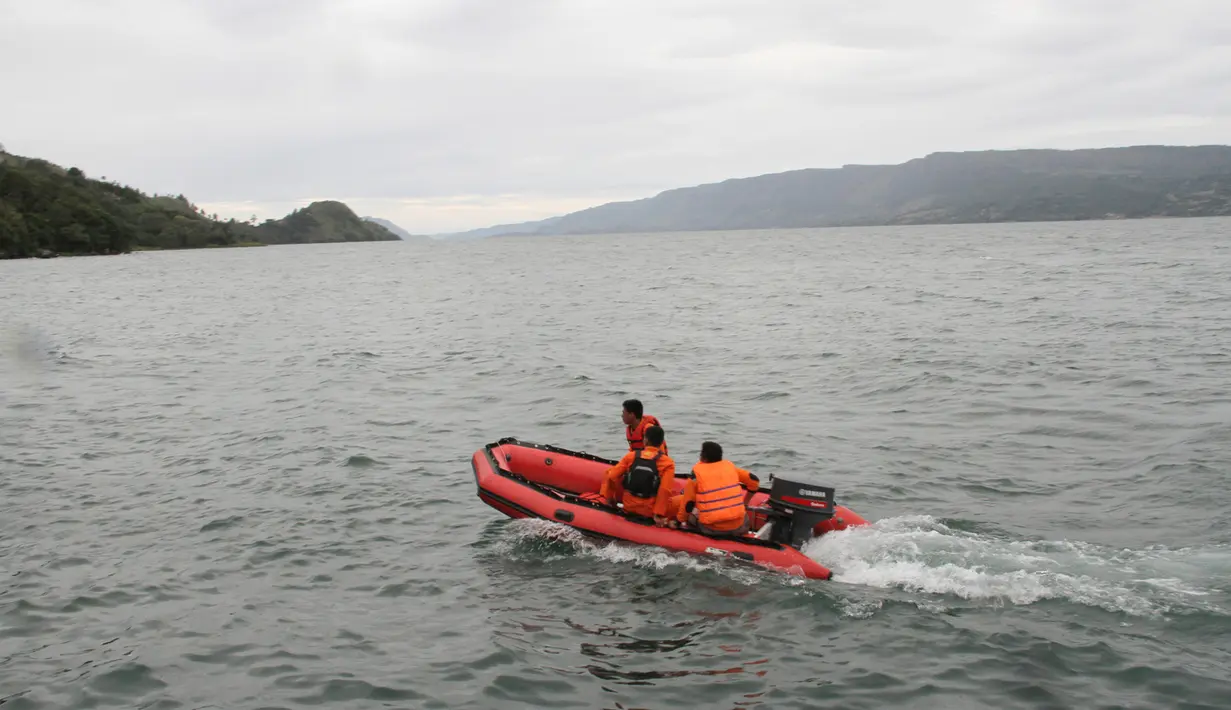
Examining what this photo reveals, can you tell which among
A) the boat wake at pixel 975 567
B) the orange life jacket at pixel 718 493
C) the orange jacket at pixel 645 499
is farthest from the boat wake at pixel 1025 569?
the orange jacket at pixel 645 499

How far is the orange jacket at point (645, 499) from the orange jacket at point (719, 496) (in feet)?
1.37

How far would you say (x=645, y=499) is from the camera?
11.2 meters

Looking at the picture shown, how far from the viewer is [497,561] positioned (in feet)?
36.6

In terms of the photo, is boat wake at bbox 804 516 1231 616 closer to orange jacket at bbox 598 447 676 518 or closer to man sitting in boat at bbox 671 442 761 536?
man sitting in boat at bbox 671 442 761 536

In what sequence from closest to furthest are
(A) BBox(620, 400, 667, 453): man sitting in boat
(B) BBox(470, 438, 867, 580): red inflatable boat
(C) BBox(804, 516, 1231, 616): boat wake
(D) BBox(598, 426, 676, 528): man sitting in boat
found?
(C) BBox(804, 516, 1231, 616): boat wake, (B) BBox(470, 438, 867, 580): red inflatable boat, (D) BBox(598, 426, 676, 528): man sitting in boat, (A) BBox(620, 400, 667, 453): man sitting in boat

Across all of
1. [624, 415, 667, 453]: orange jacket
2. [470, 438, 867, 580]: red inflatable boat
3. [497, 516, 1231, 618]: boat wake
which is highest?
[624, 415, 667, 453]: orange jacket

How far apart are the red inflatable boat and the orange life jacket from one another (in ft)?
0.81

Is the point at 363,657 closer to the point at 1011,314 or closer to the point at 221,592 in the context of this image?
the point at 221,592

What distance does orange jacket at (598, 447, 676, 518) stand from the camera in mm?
11078

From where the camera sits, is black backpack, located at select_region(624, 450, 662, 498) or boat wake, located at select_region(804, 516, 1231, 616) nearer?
boat wake, located at select_region(804, 516, 1231, 616)

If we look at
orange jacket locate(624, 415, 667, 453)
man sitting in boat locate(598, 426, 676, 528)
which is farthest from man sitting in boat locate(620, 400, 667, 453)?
man sitting in boat locate(598, 426, 676, 528)

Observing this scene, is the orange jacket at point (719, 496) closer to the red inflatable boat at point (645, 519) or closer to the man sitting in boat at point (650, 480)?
the red inflatable boat at point (645, 519)

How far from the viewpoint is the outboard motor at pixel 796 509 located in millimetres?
10703

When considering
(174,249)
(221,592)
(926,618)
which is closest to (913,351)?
(926,618)
